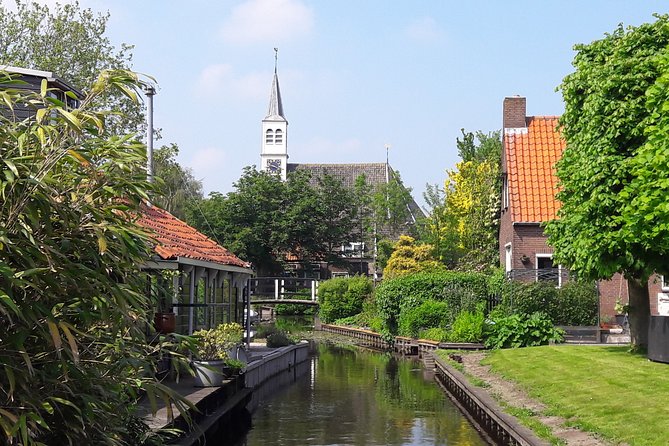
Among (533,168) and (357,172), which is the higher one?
(357,172)

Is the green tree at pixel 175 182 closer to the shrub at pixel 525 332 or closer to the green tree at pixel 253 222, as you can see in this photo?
the green tree at pixel 253 222

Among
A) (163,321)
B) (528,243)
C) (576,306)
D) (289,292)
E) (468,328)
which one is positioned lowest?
(468,328)

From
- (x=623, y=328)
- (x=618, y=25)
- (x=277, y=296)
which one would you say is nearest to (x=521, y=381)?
(x=618, y=25)

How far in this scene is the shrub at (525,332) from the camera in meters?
29.0

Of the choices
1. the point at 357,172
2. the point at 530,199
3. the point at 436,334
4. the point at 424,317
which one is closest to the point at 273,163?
the point at 357,172

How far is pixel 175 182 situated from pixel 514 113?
33.6 metres

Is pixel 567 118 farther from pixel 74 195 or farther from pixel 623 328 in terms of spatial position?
pixel 74 195

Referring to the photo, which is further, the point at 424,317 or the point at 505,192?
the point at 505,192

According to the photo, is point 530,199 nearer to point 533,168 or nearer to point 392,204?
point 533,168

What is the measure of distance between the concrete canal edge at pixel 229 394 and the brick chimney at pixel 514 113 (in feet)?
47.1

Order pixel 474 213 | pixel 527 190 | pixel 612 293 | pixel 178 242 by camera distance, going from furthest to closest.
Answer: pixel 474 213
pixel 527 190
pixel 612 293
pixel 178 242

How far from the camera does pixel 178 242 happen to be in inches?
823

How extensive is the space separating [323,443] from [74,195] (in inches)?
400

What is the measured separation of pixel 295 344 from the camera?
3303cm
